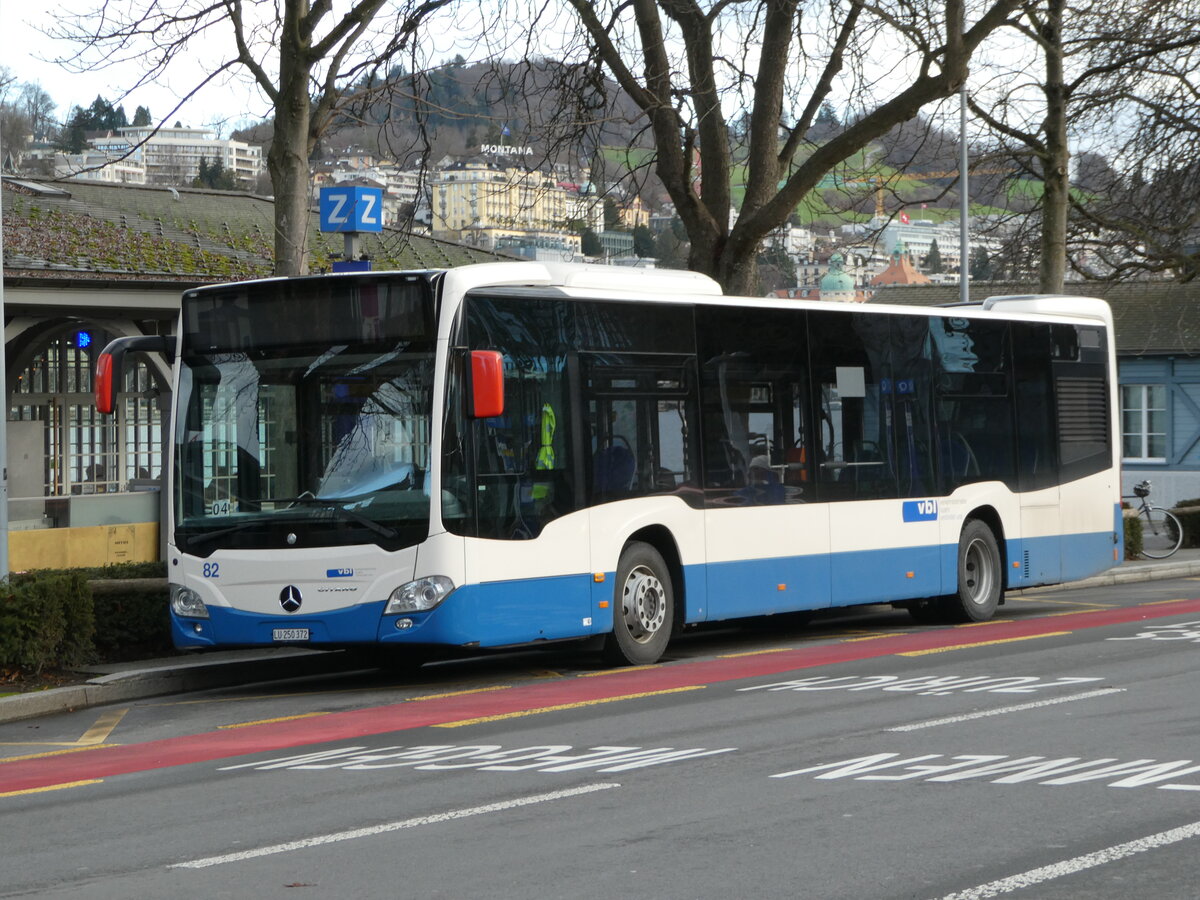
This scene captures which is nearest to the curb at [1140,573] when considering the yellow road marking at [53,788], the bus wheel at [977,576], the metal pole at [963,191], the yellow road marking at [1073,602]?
the yellow road marking at [1073,602]

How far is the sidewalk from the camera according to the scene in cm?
1226

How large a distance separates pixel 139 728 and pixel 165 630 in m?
3.38

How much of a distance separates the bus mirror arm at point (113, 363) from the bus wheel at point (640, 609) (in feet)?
12.8

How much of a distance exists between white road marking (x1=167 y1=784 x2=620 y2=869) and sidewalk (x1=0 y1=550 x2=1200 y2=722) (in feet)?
18.0

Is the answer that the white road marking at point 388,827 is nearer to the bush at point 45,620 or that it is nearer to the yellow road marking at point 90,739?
the yellow road marking at point 90,739

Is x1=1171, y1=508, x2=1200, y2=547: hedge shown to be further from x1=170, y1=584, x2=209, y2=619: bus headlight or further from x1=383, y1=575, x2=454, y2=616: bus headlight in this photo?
x1=170, y1=584, x2=209, y2=619: bus headlight

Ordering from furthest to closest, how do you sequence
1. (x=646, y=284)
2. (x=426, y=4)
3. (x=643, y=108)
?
(x=643, y=108)
(x=426, y=4)
(x=646, y=284)

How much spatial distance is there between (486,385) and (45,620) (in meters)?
4.08

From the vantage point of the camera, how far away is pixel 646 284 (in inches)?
551

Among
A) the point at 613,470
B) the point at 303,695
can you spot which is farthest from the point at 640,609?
the point at 303,695

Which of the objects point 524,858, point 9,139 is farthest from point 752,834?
point 9,139

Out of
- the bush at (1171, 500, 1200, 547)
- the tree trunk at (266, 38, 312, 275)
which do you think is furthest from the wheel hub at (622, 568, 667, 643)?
the bush at (1171, 500, 1200, 547)

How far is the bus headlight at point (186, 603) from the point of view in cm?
1282

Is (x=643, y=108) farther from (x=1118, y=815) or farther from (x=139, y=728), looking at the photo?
(x=1118, y=815)
